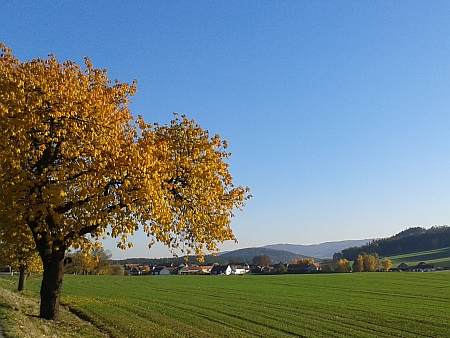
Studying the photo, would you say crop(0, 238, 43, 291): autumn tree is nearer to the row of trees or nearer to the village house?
the row of trees

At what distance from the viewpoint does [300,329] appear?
27.6 metres

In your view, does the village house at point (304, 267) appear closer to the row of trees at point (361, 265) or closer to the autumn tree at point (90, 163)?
the row of trees at point (361, 265)

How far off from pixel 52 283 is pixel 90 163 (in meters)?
6.59

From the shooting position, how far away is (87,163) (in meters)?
15.7

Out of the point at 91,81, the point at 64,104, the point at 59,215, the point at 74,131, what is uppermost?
the point at 91,81

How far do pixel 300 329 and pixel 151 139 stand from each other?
58.1ft

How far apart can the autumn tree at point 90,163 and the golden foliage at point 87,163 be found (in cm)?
4

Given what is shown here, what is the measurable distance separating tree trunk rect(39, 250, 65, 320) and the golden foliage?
124 cm

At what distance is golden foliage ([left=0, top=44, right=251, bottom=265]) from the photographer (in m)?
14.4

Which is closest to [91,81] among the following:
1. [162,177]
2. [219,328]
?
[162,177]

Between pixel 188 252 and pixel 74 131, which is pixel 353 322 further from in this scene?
pixel 74 131

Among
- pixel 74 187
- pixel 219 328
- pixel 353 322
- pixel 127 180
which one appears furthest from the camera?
pixel 353 322

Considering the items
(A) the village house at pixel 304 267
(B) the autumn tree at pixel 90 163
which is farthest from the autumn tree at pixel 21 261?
(A) the village house at pixel 304 267

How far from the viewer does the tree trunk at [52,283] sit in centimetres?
1877
